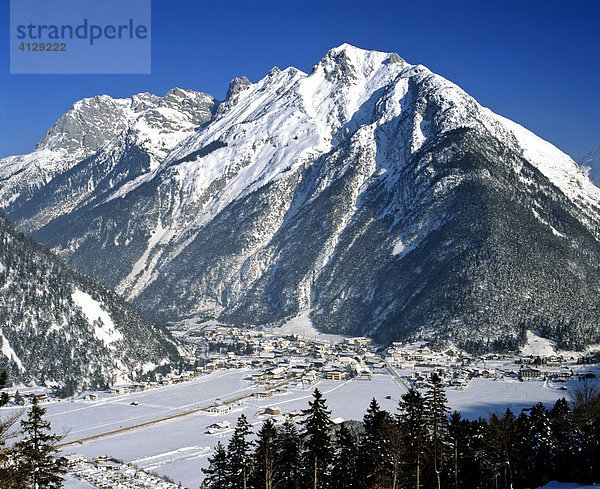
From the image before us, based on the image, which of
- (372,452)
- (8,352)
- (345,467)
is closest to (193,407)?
(8,352)

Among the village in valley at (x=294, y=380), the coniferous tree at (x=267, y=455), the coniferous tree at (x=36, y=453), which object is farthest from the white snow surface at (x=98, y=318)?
the coniferous tree at (x=36, y=453)

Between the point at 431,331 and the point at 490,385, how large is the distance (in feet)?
183

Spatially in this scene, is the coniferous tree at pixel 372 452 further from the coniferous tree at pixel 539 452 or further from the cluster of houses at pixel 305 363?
the cluster of houses at pixel 305 363

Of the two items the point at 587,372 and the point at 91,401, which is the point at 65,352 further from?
the point at 587,372

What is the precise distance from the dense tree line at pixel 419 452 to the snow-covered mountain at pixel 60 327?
94.6m

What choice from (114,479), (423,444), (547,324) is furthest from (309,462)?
(547,324)

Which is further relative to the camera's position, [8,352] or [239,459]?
[8,352]

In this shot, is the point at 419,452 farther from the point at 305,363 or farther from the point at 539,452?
the point at 305,363

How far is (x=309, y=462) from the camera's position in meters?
46.8

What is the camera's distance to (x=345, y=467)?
2064 inches

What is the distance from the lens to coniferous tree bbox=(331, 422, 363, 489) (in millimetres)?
51406

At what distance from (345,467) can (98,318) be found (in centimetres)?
11784

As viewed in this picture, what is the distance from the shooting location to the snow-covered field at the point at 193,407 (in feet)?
295

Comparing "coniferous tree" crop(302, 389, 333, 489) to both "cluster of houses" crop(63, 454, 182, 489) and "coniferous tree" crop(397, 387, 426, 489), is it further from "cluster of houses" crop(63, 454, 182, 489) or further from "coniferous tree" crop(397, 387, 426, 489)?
"cluster of houses" crop(63, 454, 182, 489)
